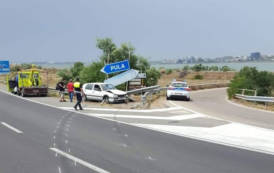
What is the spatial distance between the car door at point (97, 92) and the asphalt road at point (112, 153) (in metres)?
10.0

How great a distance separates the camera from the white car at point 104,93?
21.7 meters

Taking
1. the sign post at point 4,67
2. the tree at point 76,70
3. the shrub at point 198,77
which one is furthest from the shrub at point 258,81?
the shrub at point 198,77

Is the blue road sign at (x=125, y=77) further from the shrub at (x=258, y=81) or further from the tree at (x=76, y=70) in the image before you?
the tree at (x=76, y=70)

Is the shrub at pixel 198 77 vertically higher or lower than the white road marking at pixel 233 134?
lower

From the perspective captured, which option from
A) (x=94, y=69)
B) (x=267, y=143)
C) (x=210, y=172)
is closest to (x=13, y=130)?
(x=210, y=172)

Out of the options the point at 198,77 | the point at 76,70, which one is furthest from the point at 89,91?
the point at 198,77

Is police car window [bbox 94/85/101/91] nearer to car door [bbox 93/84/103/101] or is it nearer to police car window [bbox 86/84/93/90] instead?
car door [bbox 93/84/103/101]

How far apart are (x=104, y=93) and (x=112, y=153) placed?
13.9 metres

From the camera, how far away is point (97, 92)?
2267cm

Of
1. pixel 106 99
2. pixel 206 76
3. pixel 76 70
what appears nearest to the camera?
pixel 106 99

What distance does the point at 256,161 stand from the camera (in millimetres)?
7918

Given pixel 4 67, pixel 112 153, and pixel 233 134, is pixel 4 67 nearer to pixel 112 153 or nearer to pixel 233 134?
pixel 233 134

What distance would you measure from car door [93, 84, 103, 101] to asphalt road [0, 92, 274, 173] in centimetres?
1001

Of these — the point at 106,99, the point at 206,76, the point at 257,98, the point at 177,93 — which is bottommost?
the point at 206,76
